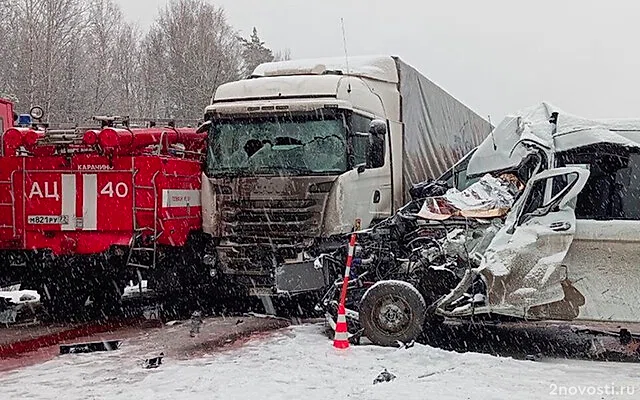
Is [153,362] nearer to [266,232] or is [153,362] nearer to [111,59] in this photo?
[266,232]

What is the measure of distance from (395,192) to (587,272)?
16.4 ft

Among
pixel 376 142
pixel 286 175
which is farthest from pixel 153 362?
pixel 376 142

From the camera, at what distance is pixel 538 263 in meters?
7.88

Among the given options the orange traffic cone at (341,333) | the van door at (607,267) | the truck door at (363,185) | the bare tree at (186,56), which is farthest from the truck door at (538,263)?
the bare tree at (186,56)

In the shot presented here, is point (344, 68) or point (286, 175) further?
point (344, 68)

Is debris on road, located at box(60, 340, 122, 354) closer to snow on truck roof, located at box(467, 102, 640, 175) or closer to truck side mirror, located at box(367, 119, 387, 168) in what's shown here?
truck side mirror, located at box(367, 119, 387, 168)

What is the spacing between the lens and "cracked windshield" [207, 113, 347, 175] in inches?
424

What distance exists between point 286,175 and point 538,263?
3953 millimetres

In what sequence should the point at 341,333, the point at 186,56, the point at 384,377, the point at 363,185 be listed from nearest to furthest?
1. the point at 384,377
2. the point at 341,333
3. the point at 363,185
4. the point at 186,56

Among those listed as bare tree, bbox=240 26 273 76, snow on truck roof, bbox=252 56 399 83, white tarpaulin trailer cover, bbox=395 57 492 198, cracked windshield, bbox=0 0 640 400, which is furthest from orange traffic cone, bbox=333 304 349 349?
bare tree, bbox=240 26 273 76

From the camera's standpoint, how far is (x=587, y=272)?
7910mm

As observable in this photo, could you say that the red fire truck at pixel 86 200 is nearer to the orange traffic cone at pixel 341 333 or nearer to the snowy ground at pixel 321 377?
the snowy ground at pixel 321 377

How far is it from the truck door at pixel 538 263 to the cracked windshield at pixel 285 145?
327 cm

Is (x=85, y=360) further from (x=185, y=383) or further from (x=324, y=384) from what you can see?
→ (x=324, y=384)
